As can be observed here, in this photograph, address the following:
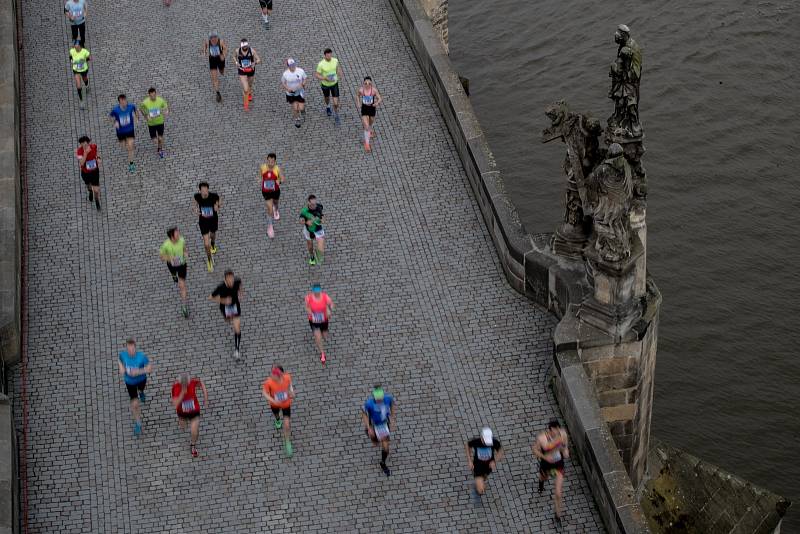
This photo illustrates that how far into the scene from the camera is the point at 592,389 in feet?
74.8

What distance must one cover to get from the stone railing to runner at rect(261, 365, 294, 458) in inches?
154

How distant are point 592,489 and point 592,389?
4.68 feet

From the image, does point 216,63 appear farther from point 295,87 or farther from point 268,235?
point 268,235

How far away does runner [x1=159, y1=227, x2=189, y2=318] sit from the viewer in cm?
2542

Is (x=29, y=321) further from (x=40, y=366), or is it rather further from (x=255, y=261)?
(x=255, y=261)

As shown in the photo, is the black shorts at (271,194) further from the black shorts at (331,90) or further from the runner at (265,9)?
the runner at (265,9)

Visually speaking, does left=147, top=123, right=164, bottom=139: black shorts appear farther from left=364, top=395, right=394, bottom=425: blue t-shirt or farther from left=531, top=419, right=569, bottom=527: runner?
left=531, top=419, right=569, bottom=527: runner

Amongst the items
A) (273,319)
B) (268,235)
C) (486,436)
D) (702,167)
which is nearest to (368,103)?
(268,235)

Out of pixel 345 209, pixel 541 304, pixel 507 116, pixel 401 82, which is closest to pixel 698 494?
pixel 541 304

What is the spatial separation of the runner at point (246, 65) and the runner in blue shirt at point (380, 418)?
9.61 m

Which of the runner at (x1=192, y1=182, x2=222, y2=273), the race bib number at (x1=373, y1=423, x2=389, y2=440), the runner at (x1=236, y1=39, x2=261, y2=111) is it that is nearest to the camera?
the race bib number at (x1=373, y1=423, x2=389, y2=440)

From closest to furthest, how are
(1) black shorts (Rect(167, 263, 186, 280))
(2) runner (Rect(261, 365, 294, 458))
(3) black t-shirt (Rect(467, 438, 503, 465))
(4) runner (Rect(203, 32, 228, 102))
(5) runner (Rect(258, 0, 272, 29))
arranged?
(3) black t-shirt (Rect(467, 438, 503, 465)), (2) runner (Rect(261, 365, 294, 458)), (1) black shorts (Rect(167, 263, 186, 280)), (4) runner (Rect(203, 32, 228, 102)), (5) runner (Rect(258, 0, 272, 29))

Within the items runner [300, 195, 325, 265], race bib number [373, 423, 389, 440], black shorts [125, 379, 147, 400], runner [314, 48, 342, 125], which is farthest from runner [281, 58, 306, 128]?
race bib number [373, 423, 389, 440]

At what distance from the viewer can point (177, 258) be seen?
2548cm
